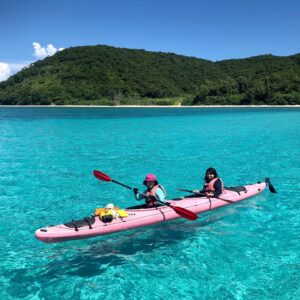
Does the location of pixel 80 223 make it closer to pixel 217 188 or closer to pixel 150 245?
pixel 150 245

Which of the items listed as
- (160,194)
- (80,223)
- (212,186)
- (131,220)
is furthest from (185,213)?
(80,223)

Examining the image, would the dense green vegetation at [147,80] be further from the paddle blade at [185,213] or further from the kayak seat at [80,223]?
the kayak seat at [80,223]

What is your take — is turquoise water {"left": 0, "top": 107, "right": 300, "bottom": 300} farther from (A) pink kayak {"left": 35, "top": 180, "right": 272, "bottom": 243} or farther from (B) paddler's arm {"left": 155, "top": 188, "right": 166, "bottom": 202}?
(B) paddler's arm {"left": 155, "top": 188, "right": 166, "bottom": 202}

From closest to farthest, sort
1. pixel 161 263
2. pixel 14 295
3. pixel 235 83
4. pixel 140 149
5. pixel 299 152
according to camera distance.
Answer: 1. pixel 14 295
2. pixel 161 263
3. pixel 299 152
4. pixel 140 149
5. pixel 235 83

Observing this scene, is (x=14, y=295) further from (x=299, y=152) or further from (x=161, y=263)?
(x=299, y=152)

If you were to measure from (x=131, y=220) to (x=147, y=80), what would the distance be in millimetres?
139573

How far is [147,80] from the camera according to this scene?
146 metres

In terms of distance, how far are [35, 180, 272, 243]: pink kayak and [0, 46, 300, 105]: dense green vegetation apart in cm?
9241

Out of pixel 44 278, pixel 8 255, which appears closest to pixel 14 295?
pixel 44 278

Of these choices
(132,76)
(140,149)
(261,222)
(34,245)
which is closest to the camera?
(34,245)

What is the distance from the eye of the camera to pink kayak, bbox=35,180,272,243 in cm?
817

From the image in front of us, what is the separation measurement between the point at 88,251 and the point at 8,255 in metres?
1.81

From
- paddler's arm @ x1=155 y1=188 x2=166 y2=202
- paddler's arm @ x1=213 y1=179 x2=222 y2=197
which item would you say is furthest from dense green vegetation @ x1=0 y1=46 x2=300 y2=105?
paddler's arm @ x1=155 y1=188 x2=166 y2=202

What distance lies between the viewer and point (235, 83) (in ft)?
380
